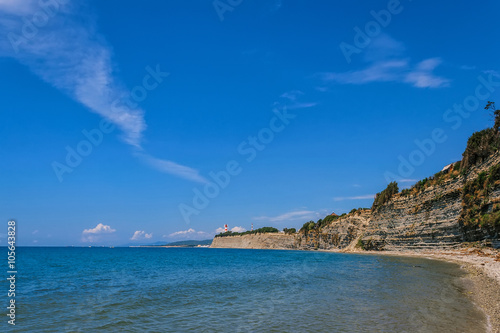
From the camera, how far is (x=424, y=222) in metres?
55.7

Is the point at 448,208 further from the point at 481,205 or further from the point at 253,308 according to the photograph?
the point at 253,308

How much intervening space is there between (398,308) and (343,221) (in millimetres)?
96422

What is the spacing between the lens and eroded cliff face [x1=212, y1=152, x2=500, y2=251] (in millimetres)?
41156

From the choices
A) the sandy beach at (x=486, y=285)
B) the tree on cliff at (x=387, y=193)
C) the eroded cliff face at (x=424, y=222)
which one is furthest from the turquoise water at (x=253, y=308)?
the tree on cliff at (x=387, y=193)

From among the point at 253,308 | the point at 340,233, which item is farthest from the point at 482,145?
the point at 340,233

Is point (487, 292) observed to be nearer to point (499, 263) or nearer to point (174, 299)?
point (499, 263)

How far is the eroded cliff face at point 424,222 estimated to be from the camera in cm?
4116

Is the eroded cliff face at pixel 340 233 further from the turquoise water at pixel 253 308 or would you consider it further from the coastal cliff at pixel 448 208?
the turquoise water at pixel 253 308

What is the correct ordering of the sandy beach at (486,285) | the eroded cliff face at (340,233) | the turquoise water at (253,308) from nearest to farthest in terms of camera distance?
1. the turquoise water at (253,308)
2. the sandy beach at (486,285)
3. the eroded cliff face at (340,233)

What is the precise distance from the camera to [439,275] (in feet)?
89.1

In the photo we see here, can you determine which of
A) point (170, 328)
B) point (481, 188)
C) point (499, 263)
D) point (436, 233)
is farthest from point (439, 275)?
point (436, 233)

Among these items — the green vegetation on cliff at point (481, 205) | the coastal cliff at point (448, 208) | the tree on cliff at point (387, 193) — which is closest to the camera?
the green vegetation on cliff at point (481, 205)

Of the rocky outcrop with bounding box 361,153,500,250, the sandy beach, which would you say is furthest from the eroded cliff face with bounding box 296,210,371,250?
the sandy beach

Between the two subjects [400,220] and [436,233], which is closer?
[436,233]
